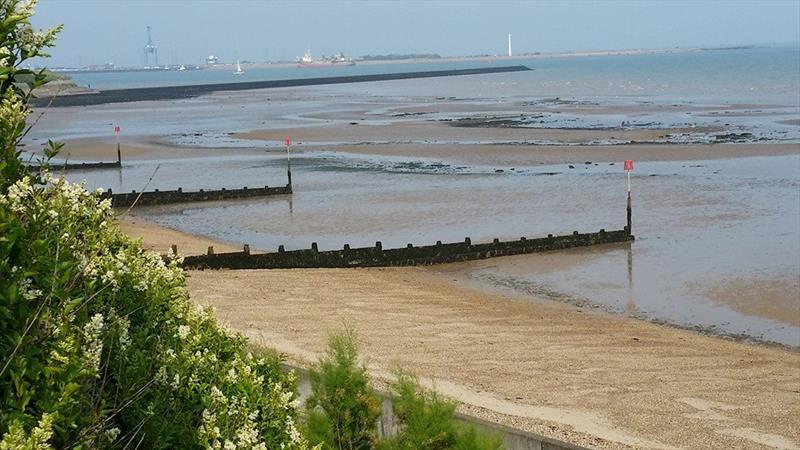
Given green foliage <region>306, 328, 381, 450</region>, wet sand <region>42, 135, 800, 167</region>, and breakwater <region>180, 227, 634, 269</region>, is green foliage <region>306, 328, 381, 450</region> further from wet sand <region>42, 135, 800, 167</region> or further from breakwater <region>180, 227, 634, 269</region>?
wet sand <region>42, 135, 800, 167</region>

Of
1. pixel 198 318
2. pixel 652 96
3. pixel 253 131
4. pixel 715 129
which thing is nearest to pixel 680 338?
pixel 198 318

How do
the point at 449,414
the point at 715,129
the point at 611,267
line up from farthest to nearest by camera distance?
Result: 1. the point at 715,129
2. the point at 611,267
3. the point at 449,414

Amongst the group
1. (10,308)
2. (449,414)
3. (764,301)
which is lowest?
(764,301)

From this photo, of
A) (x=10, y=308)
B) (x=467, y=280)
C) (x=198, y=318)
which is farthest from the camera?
(x=467, y=280)

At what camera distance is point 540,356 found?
55.2 feet

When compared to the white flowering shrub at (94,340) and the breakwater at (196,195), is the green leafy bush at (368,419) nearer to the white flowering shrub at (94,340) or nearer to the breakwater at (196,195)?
the white flowering shrub at (94,340)

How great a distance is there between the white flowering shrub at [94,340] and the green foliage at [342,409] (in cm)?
211

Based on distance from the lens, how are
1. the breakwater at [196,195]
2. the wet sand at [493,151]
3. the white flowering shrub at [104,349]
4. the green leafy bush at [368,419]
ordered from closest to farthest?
the white flowering shrub at [104,349], the green leafy bush at [368,419], the breakwater at [196,195], the wet sand at [493,151]

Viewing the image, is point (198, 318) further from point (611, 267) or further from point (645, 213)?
point (645, 213)

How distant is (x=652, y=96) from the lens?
105 metres

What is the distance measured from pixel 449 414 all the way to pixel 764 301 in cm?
1593

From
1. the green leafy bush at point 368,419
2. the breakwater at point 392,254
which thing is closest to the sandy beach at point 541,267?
the breakwater at point 392,254

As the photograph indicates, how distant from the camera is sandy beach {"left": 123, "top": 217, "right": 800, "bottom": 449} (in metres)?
13.3

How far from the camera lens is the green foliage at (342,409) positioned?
7.96m
